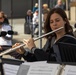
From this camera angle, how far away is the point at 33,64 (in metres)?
3.04

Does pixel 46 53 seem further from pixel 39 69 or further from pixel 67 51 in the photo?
pixel 39 69

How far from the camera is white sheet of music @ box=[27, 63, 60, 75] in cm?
288

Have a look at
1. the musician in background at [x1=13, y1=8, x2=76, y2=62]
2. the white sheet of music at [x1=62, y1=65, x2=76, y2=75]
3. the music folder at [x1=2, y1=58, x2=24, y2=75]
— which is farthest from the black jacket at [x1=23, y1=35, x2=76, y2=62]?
the white sheet of music at [x1=62, y1=65, x2=76, y2=75]

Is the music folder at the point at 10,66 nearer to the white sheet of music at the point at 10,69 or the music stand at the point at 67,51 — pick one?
the white sheet of music at the point at 10,69

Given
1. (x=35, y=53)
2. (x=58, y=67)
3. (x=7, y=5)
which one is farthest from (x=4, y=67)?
(x=7, y=5)

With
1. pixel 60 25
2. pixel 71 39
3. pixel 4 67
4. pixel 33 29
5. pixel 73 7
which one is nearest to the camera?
pixel 4 67

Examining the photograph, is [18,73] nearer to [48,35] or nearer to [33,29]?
[48,35]

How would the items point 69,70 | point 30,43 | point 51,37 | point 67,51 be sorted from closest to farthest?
point 69,70 < point 67,51 < point 30,43 < point 51,37

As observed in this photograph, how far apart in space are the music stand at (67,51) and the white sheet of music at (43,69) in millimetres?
475

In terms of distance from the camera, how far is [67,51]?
11.3 feet

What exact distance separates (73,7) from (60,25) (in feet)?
61.9

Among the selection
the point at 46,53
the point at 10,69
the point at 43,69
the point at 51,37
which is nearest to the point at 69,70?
the point at 43,69

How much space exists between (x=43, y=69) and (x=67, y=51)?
568 mm

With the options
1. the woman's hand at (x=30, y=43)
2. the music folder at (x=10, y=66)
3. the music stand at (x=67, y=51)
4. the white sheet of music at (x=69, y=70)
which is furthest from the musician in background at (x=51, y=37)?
the white sheet of music at (x=69, y=70)
